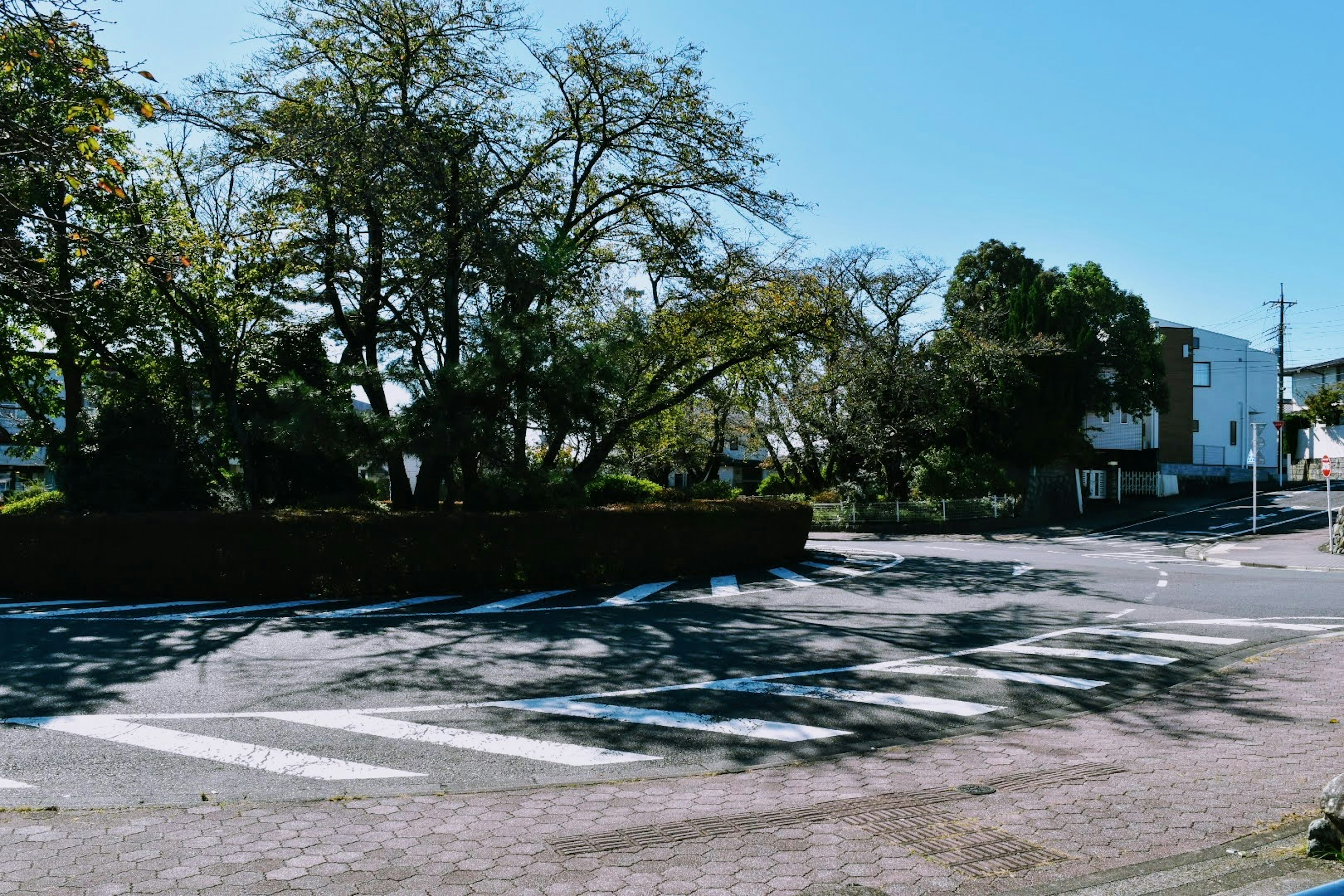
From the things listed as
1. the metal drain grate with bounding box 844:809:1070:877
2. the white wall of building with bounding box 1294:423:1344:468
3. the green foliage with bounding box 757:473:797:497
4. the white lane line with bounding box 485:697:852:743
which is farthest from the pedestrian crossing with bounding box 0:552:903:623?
the white wall of building with bounding box 1294:423:1344:468

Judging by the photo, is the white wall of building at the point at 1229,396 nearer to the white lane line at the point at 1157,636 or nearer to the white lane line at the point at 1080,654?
the white lane line at the point at 1157,636

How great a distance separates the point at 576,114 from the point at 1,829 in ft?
57.9

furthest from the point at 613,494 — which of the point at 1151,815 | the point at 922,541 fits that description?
the point at 1151,815

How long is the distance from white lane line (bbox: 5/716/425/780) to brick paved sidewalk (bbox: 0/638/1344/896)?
1.91ft

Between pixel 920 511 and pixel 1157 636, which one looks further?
pixel 920 511

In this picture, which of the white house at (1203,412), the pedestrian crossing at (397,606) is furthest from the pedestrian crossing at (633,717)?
the white house at (1203,412)

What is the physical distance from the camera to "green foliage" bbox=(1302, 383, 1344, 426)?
166 ft

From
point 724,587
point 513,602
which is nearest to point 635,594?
point 724,587

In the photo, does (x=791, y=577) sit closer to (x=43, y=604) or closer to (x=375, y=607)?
(x=375, y=607)

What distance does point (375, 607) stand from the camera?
44.3ft

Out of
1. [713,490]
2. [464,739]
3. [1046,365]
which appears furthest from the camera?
Answer: [1046,365]

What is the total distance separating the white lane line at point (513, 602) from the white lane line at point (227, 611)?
7.89ft

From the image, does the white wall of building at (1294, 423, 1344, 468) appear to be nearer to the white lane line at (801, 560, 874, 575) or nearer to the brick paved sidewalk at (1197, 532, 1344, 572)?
the brick paved sidewalk at (1197, 532, 1344, 572)

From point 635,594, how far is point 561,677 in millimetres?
6456
